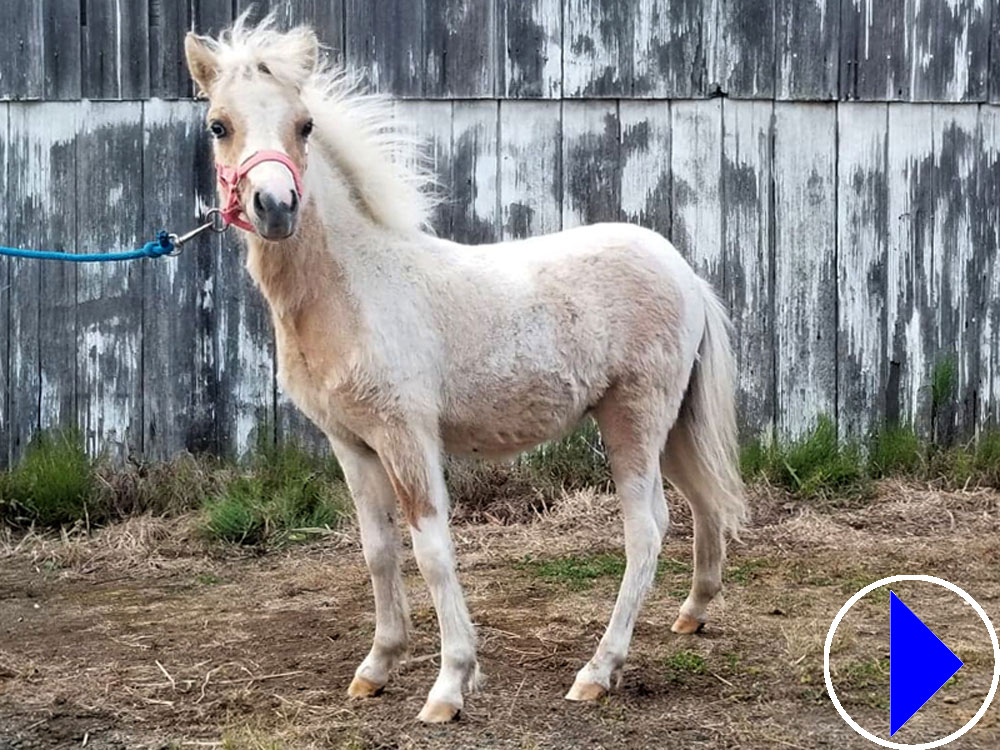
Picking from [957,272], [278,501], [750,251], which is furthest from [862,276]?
[278,501]

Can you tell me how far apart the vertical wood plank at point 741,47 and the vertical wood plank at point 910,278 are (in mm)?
951

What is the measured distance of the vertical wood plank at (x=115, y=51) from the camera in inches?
270

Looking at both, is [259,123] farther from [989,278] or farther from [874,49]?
[989,278]

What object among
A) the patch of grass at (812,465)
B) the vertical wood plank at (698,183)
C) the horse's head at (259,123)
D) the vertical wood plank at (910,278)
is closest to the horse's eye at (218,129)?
the horse's head at (259,123)

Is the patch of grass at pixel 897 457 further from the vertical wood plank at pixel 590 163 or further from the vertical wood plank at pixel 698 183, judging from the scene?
the vertical wood plank at pixel 590 163

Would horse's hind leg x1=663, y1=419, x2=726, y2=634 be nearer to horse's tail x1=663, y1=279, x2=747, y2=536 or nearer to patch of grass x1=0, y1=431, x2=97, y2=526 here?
horse's tail x1=663, y1=279, x2=747, y2=536

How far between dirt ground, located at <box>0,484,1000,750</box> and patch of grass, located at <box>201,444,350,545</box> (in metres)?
0.14

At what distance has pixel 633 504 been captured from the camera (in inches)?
168

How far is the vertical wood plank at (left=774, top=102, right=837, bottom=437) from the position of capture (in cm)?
709

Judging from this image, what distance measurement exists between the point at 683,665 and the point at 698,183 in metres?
3.51

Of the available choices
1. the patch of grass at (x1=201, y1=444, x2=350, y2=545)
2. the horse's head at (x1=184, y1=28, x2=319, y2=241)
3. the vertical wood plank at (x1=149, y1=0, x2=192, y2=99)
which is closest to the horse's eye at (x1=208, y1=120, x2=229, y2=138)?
the horse's head at (x1=184, y1=28, x2=319, y2=241)

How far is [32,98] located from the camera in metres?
6.86

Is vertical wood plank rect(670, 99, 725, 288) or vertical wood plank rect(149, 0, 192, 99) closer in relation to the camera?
vertical wood plank rect(149, 0, 192, 99)

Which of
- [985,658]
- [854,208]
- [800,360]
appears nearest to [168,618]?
[985,658]
